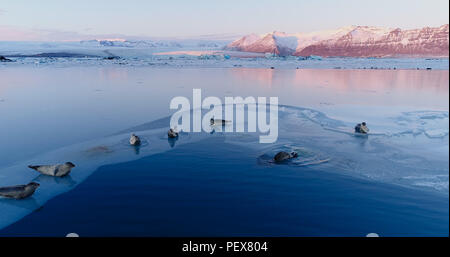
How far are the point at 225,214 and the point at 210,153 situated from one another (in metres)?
3.08

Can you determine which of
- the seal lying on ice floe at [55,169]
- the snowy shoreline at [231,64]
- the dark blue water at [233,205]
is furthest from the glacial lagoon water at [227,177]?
the snowy shoreline at [231,64]

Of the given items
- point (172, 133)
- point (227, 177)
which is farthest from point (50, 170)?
point (227, 177)

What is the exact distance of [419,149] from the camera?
26.3 feet

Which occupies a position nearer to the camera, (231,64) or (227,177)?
(227,177)

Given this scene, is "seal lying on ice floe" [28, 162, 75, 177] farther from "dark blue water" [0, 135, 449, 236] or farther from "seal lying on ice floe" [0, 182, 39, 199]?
"seal lying on ice floe" [0, 182, 39, 199]

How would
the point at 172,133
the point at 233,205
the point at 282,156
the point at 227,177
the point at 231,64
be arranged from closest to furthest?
1. the point at 233,205
2. the point at 227,177
3. the point at 282,156
4. the point at 172,133
5. the point at 231,64

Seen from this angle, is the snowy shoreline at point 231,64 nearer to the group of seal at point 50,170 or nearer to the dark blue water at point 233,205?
the group of seal at point 50,170

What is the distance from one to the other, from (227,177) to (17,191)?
396 cm

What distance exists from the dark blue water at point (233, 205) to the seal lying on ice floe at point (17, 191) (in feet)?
1.72

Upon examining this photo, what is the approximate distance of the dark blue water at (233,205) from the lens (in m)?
4.62

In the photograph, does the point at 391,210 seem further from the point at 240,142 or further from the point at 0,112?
the point at 0,112

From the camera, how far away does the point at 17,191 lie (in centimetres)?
553

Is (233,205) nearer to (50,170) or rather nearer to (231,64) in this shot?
(50,170)

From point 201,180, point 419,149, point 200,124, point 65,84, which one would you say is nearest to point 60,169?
point 201,180
